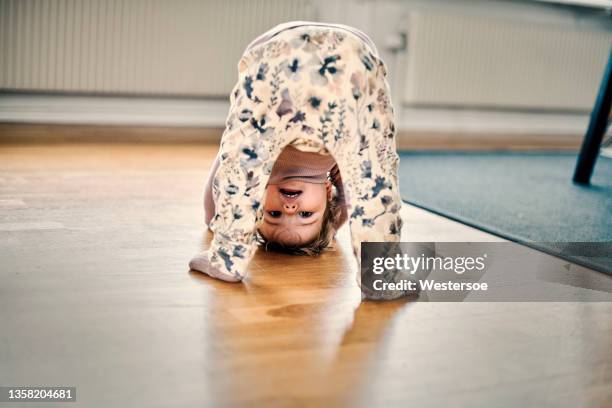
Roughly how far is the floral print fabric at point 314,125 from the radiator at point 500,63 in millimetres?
2547

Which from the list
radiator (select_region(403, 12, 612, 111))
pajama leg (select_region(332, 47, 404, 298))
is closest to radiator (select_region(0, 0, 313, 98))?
radiator (select_region(403, 12, 612, 111))

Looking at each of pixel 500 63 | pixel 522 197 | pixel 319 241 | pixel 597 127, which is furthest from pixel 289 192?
pixel 500 63

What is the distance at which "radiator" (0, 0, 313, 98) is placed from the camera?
2.94 meters

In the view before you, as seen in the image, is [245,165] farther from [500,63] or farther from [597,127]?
[500,63]

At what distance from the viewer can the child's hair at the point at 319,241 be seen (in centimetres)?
151

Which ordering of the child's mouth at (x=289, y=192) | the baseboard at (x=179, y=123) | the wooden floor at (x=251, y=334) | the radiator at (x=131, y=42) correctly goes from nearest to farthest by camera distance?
the wooden floor at (x=251, y=334) → the child's mouth at (x=289, y=192) → the radiator at (x=131, y=42) → the baseboard at (x=179, y=123)

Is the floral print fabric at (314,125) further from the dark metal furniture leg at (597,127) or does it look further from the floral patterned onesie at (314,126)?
the dark metal furniture leg at (597,127)

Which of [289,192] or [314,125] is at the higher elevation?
[314,125]

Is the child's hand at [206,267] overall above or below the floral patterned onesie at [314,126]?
below

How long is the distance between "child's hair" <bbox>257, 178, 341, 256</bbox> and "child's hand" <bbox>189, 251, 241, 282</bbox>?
18cm

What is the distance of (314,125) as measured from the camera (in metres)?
1.24

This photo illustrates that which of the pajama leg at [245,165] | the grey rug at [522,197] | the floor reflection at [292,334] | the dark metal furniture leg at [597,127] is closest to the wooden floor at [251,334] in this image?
the floor reflection at [292,334]

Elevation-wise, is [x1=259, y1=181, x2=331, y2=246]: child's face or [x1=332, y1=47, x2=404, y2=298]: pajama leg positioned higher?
[x1=332, y1=47, x2=404, y2=298]: pajama leg

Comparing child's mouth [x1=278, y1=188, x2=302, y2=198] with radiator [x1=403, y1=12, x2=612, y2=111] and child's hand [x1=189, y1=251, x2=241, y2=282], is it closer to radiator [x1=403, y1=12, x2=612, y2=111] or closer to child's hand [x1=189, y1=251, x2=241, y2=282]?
child's hand [x1=189, y1=251, x2=241, y2=282]
